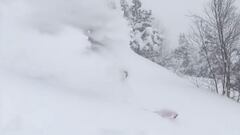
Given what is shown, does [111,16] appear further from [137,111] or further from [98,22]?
[137,111]

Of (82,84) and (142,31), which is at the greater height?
(82,84)

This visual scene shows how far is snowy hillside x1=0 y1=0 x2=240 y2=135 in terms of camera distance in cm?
377

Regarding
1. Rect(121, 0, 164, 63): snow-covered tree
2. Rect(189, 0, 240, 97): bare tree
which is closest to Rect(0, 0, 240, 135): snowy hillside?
Rect(189, 0, 240, 97): bare tree

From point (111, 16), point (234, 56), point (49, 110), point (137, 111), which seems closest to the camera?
point (49, 110)

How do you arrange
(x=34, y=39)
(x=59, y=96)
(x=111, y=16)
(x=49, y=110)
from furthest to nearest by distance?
(x=111, y=16), (x=34, y=39), (x=59, y=96), (x=49, y=110)

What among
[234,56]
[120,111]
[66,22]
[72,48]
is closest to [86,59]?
[72,48]

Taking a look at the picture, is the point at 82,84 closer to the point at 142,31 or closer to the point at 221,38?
the point at 221,38

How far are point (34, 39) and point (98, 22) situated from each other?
1.07 metres

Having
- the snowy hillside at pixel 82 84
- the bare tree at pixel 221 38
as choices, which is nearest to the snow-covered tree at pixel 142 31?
the bare tree at pixel 221 38

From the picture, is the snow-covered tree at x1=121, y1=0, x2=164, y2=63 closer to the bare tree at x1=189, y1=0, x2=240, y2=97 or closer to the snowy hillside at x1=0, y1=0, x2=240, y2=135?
the bare tree at x1=189, y1=0, x2=240, y2=97

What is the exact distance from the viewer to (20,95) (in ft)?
12.6

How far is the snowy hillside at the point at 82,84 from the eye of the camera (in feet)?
12.4

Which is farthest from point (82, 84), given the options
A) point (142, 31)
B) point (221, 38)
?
point (142, 31)

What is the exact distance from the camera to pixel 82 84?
4648mm
